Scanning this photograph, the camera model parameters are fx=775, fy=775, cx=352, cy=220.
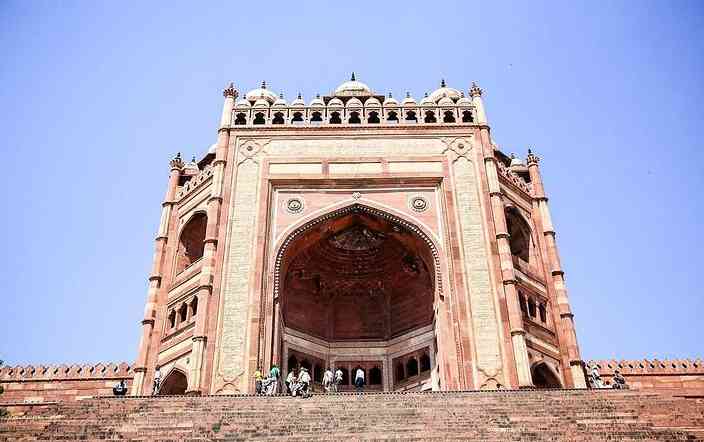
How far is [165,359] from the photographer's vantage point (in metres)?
22.5

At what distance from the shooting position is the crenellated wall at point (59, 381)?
24922 millimetres

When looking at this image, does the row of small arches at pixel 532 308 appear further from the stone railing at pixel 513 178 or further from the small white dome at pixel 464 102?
the small white dome at pixel 464 102

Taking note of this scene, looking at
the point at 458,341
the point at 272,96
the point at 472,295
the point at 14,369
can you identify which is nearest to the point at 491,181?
the point at 472,295

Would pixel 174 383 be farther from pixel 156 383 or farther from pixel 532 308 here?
pixel 532 308

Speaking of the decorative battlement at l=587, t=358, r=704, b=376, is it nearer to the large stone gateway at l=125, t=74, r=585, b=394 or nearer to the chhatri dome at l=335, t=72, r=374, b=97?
the large stone gateway at l=125, t=74, r=585, b=394

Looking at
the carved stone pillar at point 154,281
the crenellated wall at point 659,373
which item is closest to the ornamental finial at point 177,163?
the carved stone pillar at point 154,281

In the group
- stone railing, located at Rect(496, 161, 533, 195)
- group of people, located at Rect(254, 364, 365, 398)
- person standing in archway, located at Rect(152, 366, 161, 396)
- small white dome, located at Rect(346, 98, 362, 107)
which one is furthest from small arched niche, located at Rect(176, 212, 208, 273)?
stone railing, located at Rect(496, 161, 533, 195)

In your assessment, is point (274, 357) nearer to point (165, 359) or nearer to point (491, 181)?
point (165, 359)

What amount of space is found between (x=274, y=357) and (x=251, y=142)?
7.69m

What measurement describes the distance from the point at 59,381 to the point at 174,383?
503cm

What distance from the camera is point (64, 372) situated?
25.4m

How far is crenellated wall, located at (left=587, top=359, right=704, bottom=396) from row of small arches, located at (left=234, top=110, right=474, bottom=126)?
9287mm

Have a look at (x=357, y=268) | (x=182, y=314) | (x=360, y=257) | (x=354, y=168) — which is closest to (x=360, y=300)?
(x=357, y=268)

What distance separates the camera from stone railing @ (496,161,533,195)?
84.2 feet
